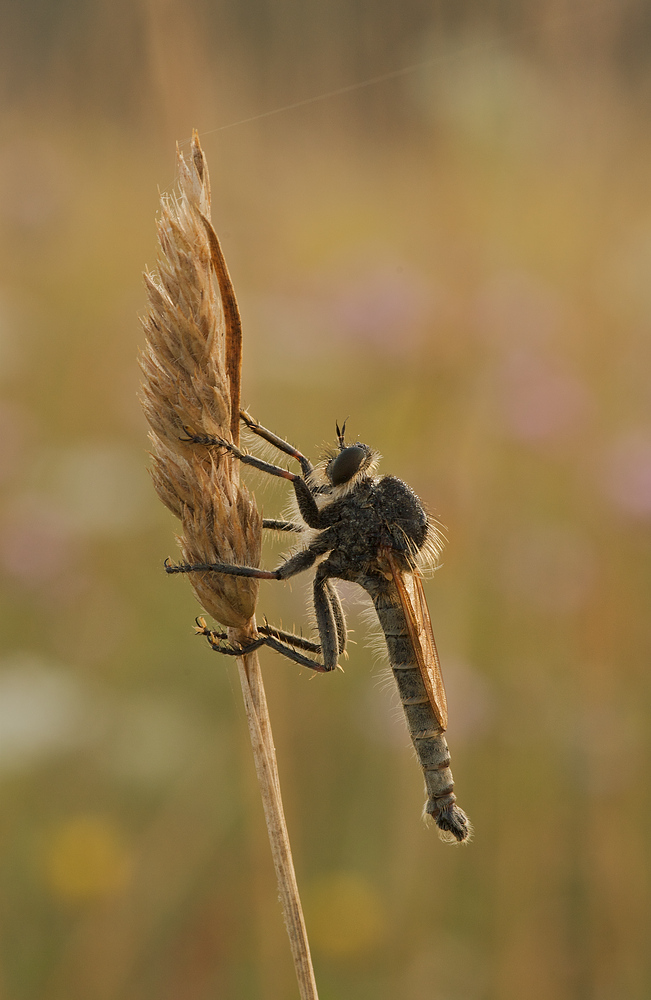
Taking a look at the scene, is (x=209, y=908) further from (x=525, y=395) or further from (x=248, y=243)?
(x=248, y=243)

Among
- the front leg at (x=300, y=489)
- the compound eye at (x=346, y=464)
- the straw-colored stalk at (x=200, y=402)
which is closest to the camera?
the straw-colored stalk at (x=200, y=402)

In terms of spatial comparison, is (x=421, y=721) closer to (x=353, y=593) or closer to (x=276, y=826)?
(x=353, y=593)

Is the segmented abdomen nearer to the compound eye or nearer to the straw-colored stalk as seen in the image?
the compound eye

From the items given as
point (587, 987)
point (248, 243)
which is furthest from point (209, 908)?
point (248, 243)

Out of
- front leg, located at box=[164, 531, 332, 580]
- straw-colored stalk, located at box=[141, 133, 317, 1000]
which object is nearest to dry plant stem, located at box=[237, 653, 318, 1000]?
straw-colored stalk, located at box=[141, 133, 317, 1000]

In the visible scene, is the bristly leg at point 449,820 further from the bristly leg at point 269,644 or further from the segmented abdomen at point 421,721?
the bristly leg at point 269,644

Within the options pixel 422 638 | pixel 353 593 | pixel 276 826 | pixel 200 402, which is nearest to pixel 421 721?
pixel 422 638

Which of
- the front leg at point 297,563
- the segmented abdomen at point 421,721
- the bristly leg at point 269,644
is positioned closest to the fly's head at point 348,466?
the front leg at point 297,563
